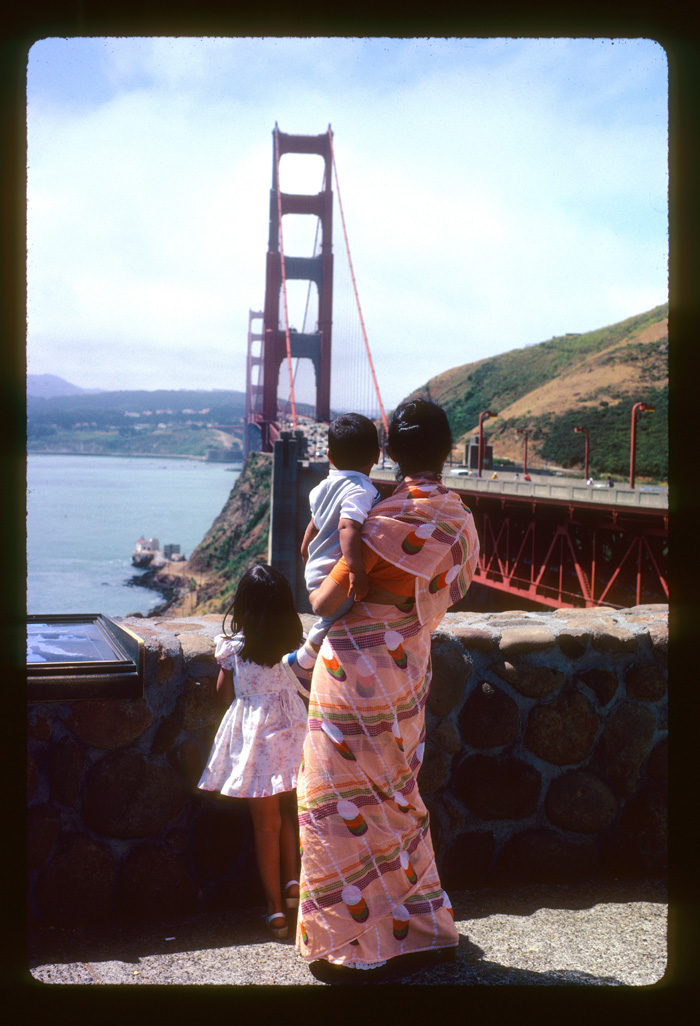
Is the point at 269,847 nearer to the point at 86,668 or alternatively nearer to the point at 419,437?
the point at 86,668

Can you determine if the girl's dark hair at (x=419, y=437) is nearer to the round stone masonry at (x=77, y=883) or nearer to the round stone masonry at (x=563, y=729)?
the round stone masonry at (x=563, y=729)

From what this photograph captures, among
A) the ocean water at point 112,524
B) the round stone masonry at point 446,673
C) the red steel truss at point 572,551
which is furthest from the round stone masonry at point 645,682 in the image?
the ocean water at point 112,524

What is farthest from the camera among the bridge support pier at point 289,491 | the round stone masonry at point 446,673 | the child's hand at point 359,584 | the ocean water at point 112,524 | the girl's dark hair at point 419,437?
the ocean water at point 112,524

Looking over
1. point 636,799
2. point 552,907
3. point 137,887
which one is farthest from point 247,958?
point 636,799

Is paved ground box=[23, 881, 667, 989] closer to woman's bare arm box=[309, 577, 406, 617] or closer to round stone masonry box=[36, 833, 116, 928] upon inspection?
round stone masonry box=[36, 833, 116, 928]

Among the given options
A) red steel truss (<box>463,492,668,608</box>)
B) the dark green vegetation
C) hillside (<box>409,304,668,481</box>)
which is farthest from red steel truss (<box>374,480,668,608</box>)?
the dark green vegetation
